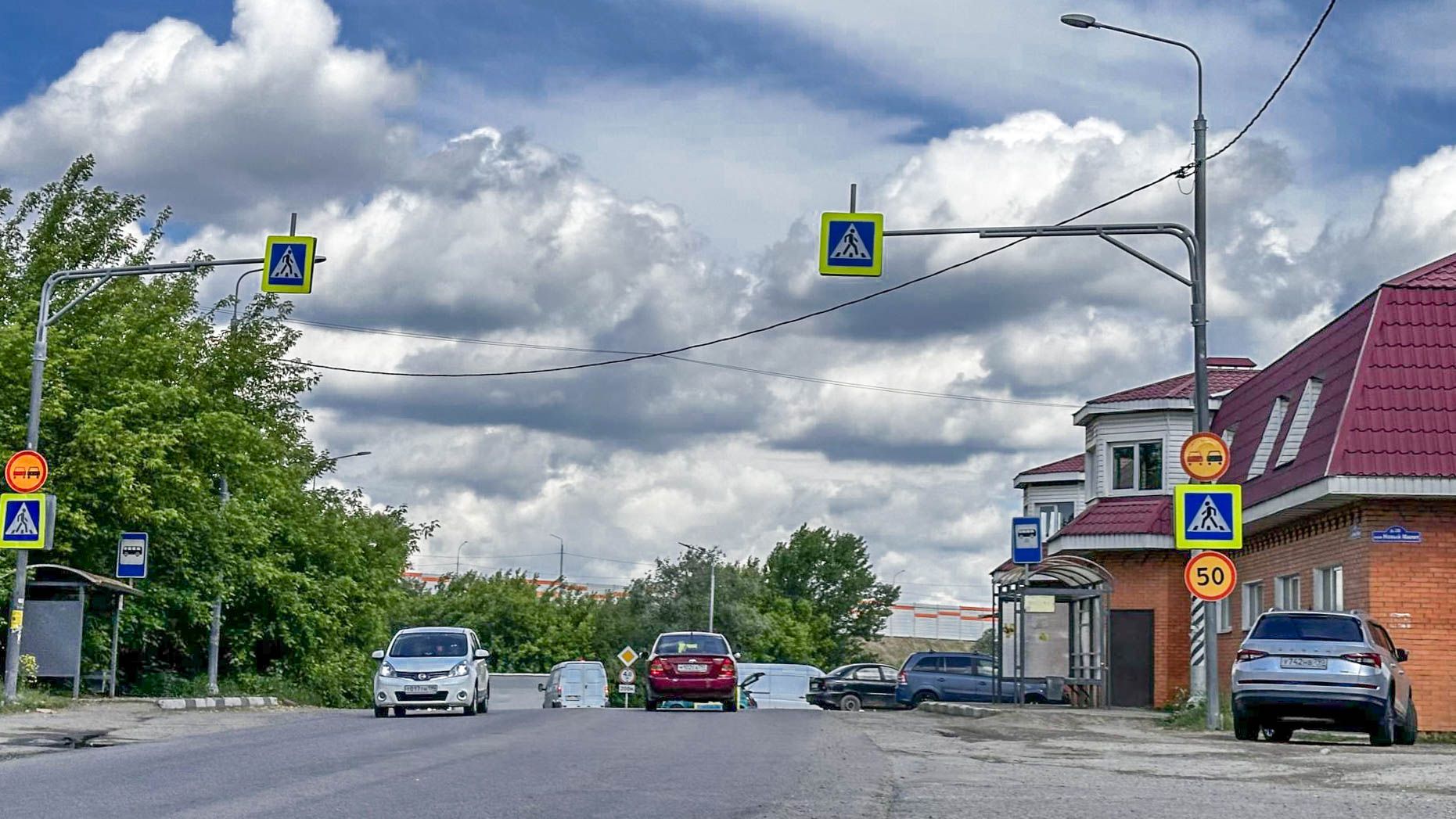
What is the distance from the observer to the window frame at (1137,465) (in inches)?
1512

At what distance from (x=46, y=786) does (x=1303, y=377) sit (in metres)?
22.0

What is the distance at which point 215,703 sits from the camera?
107 feet

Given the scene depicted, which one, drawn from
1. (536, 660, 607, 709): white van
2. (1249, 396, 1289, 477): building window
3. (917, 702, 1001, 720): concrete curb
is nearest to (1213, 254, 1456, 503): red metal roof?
(1249, 396, 1289, 477): building window

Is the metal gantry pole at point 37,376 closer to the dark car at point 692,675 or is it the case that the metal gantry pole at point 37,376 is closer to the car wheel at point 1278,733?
the dark car at point 692,675

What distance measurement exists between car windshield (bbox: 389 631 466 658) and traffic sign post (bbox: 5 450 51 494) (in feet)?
22.1

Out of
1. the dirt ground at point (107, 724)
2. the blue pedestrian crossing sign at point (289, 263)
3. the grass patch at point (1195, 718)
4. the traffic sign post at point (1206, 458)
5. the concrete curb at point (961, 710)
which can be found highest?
the blue pedestrian crossing sign at point (289, 263)

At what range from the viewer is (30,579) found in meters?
30.3

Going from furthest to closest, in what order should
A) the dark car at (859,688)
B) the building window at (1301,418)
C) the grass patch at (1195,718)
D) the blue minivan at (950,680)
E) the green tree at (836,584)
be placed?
the green tree at (836,584), the dark car at (859,688), the blue minivan at (950,680), the building window at (1301,418), the grass patch at (1195,718)

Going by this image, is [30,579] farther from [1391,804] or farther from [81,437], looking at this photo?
[1391,804]

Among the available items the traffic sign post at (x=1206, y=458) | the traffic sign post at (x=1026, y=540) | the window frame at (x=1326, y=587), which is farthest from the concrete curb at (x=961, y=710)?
the traffic sign post at (x=1206, y=458)

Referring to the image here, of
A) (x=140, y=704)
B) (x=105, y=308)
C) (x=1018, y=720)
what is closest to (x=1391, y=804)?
(x=1018, y=720)

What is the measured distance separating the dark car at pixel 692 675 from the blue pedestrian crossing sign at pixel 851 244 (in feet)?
42.5

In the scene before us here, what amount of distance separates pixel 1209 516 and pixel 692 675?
14.0m

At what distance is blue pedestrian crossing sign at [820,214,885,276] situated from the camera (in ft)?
72.7
